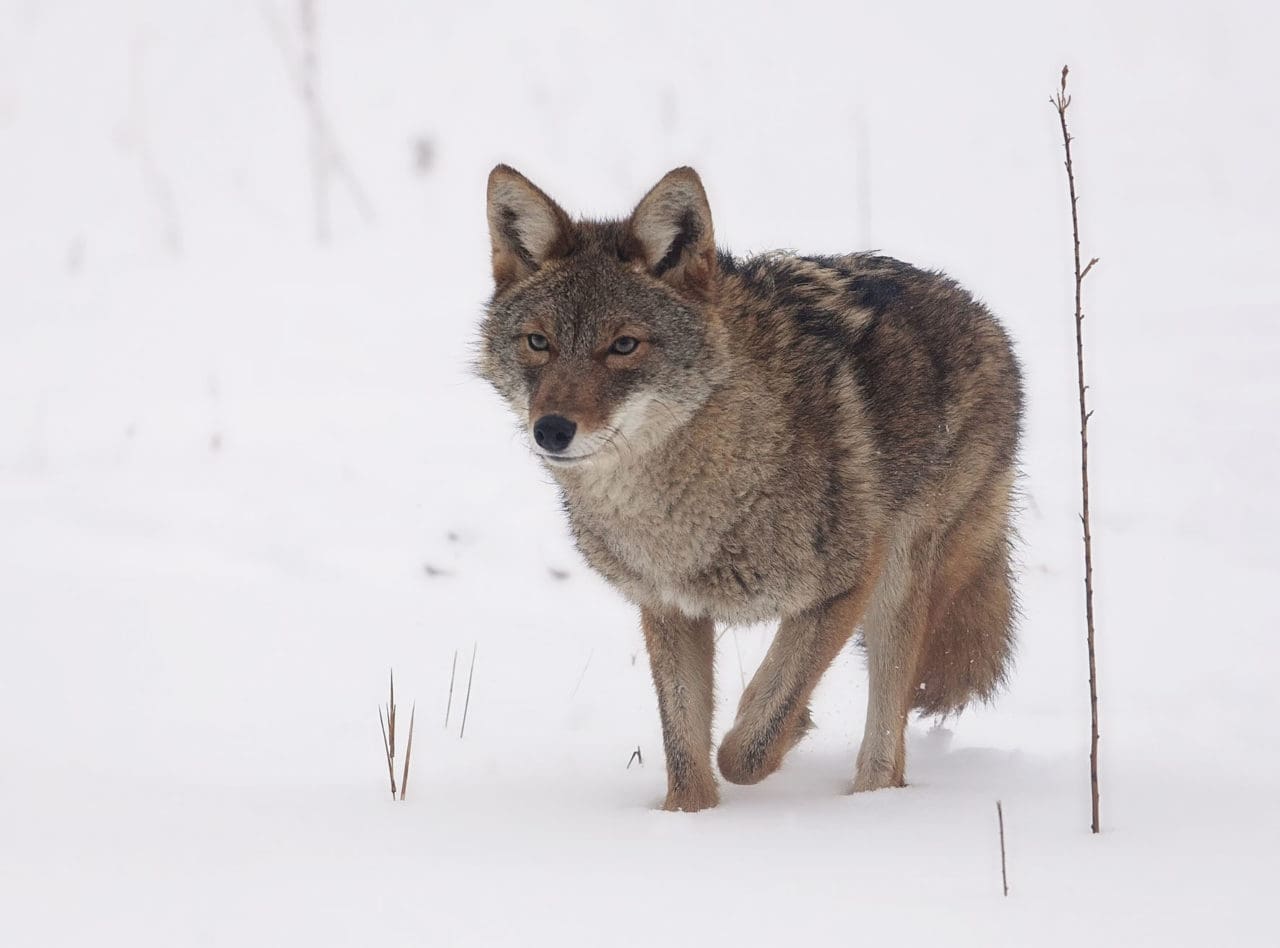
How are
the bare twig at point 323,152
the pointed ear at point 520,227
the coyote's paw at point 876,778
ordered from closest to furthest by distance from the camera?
the pointed ear at point 520,227
the coyote's paw at point 876,778
the bare twig at point 323,152

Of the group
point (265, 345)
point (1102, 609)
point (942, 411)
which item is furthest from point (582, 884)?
point (265, 345)

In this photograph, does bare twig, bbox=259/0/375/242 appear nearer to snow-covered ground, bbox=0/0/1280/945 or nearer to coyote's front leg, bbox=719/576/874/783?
snow-covered ground, bbox=0/0/1280/945

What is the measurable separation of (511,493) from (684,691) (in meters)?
3.81

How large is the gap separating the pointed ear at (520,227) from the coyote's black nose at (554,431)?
718mm

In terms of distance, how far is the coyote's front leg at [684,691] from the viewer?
4.25 m

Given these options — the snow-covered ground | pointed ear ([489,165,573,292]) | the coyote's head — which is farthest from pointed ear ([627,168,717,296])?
the snow-covered ground

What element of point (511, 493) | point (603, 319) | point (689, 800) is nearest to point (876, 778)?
point (689, 800)

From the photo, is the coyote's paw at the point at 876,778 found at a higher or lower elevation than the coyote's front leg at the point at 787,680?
lower

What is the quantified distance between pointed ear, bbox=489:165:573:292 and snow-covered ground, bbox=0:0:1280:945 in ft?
2.52

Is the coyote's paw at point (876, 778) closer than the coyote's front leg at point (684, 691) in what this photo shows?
No

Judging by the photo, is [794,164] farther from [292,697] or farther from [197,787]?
[197,787]

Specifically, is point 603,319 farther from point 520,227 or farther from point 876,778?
point 876,778

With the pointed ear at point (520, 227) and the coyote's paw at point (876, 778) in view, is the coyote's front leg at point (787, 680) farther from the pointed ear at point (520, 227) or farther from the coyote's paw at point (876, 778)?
the pointed ear at point (520, 227)

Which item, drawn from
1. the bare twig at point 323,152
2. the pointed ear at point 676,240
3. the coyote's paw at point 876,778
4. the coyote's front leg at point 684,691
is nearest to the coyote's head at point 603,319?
the pointed ear at point 676,240
